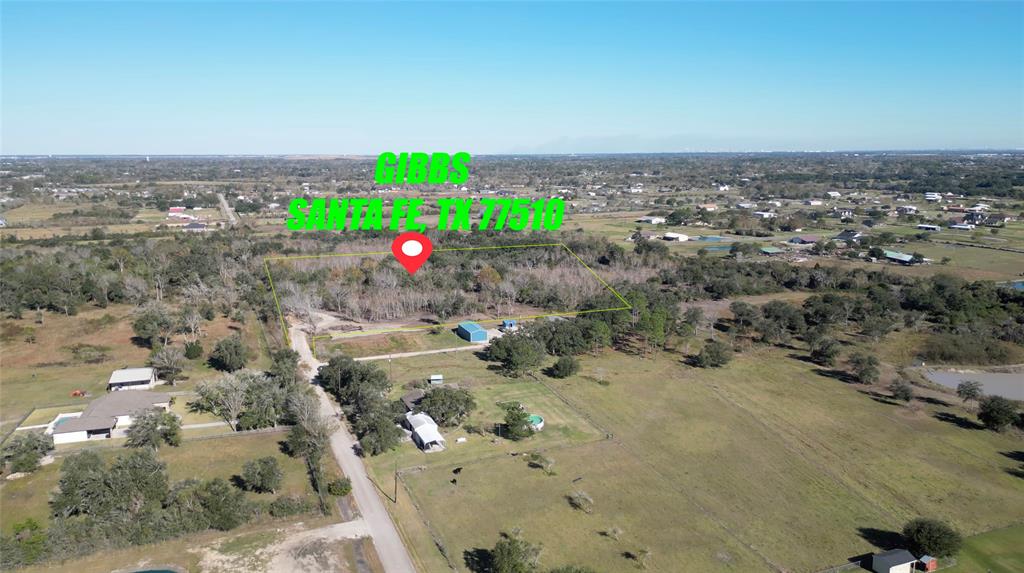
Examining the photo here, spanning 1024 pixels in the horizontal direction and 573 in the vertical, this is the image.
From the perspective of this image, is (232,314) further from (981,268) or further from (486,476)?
(981,268)

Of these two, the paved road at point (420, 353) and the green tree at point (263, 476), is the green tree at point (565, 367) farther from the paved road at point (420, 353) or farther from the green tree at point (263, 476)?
the green tree at point (263, 476)

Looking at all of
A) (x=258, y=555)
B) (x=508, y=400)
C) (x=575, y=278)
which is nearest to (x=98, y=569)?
(x=258, y=555)

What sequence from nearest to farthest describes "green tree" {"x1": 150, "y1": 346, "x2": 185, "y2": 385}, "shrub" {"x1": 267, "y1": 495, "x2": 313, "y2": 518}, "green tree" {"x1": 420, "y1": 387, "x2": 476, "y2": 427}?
"shrub" {"x1": 267, "y1": 495, "x2": 313, "y2": 518}, "green tree" {"x1": 420, "y1": 387, "x2": 476, "y2": 427}, "green tree" {"x1": 150, "y1": 346, "x2": 185, "y2": 385}

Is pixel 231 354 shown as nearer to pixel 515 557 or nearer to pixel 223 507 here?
pixel 223 507

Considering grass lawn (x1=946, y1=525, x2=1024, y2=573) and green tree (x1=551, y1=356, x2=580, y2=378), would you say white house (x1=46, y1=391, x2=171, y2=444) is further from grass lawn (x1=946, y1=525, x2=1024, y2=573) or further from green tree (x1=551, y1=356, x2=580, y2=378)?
grass lawn (x1=946, y1=525, x2=1024, y2=573)

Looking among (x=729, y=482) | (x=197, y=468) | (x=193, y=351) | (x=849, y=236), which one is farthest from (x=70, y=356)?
(x=849, y=236)

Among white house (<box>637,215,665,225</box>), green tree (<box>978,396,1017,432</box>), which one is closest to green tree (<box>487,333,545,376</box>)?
green tree (<box>978,396,1017,432</box>)
